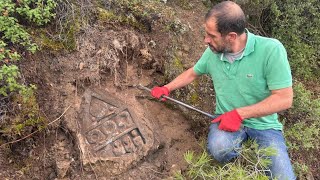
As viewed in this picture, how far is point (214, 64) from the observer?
3088 millimetres

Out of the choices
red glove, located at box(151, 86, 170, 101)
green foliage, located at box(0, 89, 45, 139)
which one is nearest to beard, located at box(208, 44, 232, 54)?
red glove, located at box(151, 86, 170, 101)

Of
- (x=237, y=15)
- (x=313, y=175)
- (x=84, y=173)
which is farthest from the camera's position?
(x=313, y=175)

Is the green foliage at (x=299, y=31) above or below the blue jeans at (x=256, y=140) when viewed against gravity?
above

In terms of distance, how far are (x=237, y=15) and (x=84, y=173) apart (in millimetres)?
1697

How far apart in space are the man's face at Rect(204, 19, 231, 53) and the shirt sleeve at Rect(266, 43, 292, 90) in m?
0.33

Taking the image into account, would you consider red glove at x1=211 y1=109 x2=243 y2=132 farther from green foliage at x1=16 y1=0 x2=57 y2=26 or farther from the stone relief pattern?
green foliage at x1=16 y1=0 x2=57 y2=26

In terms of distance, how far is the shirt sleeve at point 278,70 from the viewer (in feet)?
9.04

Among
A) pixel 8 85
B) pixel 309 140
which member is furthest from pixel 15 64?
pixel 309 140

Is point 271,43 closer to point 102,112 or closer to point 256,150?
point 256,150

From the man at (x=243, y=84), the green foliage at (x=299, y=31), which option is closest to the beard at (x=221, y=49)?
the man at (x=243, y=84)

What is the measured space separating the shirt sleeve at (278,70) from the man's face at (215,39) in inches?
13.2

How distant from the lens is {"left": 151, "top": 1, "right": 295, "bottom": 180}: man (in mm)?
2762

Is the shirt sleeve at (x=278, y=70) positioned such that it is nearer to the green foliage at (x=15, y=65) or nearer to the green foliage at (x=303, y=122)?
the green foliage at (x=303, y=122)

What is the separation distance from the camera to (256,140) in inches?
120
